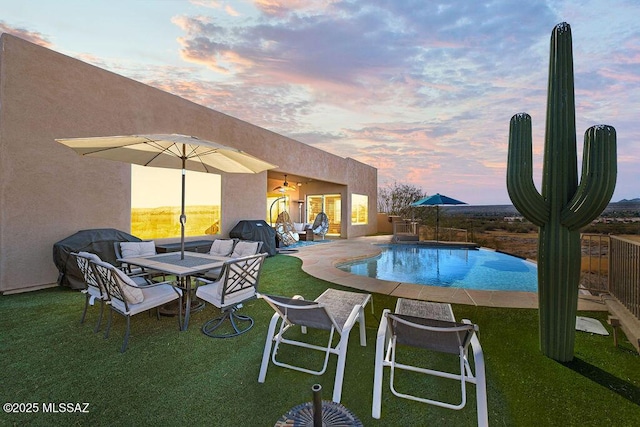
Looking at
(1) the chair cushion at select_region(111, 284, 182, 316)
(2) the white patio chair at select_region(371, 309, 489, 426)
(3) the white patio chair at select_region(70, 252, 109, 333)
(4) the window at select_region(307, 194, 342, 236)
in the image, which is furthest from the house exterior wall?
(4) the window at select_region(307, 194, 342, 236)

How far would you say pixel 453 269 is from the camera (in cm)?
796

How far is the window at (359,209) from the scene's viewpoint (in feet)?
53.5

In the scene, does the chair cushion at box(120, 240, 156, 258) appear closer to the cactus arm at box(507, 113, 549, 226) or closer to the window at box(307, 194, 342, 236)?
the cactus arm at box(507, 113, 549, 226)

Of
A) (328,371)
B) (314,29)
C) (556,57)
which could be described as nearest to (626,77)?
(556,57)

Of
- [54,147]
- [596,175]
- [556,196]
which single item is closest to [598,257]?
[556,196]

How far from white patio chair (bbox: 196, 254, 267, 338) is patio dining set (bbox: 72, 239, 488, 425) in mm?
11

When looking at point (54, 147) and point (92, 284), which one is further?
point (54, 147)

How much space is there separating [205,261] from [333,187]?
12226mm

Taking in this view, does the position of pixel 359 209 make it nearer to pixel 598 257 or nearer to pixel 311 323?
pixel 598 257

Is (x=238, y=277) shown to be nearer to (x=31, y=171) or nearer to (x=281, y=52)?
(x=31, y=171)

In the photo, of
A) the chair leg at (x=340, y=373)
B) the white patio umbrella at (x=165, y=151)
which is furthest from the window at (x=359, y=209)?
the chair leg at (x=340, y=373)

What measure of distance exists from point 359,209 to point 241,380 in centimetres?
1521

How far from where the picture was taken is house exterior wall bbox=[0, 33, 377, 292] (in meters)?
4.85

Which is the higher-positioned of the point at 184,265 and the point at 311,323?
the point at 184,265
